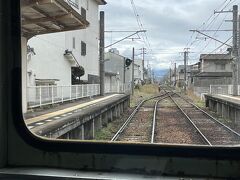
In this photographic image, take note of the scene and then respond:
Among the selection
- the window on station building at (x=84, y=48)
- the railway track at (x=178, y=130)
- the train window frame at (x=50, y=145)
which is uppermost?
the window on station building at (x=84, y=48)

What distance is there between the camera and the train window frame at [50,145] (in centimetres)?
171

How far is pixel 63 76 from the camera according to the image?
20.3 m

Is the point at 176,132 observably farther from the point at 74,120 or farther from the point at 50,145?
the point at 50,145

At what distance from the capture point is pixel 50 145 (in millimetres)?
1919

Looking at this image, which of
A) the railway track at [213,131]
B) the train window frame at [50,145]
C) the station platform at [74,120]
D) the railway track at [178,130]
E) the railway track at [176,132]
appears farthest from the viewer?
the station platform at [74,120]

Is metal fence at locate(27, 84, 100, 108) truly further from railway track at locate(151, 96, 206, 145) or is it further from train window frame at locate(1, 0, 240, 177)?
train window frame at locate(1, 0, 240, 177)

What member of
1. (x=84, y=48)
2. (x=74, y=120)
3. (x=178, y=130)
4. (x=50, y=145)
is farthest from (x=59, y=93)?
(x=50, y=145)

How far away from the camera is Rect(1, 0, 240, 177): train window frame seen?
1714mm

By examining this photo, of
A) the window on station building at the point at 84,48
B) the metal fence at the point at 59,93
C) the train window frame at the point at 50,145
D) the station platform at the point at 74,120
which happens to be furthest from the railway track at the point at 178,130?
the metal fence at the point at 59,93

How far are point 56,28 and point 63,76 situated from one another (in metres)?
15.5

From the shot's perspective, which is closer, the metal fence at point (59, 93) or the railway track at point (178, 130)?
the railway track at point (178, 130)

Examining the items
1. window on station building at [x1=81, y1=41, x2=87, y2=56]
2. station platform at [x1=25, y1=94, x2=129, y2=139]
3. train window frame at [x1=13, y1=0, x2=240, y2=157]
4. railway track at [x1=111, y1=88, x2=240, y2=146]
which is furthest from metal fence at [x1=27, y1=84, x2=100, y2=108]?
train window frame at [x1=13, y1=0, x2=240, y2=157]

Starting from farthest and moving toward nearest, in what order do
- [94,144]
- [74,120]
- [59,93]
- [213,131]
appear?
[59,93]
[74,120]
[213,131]
[94,144]

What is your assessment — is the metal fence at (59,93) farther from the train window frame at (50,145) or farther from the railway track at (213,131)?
the train window frame at (50,145)
